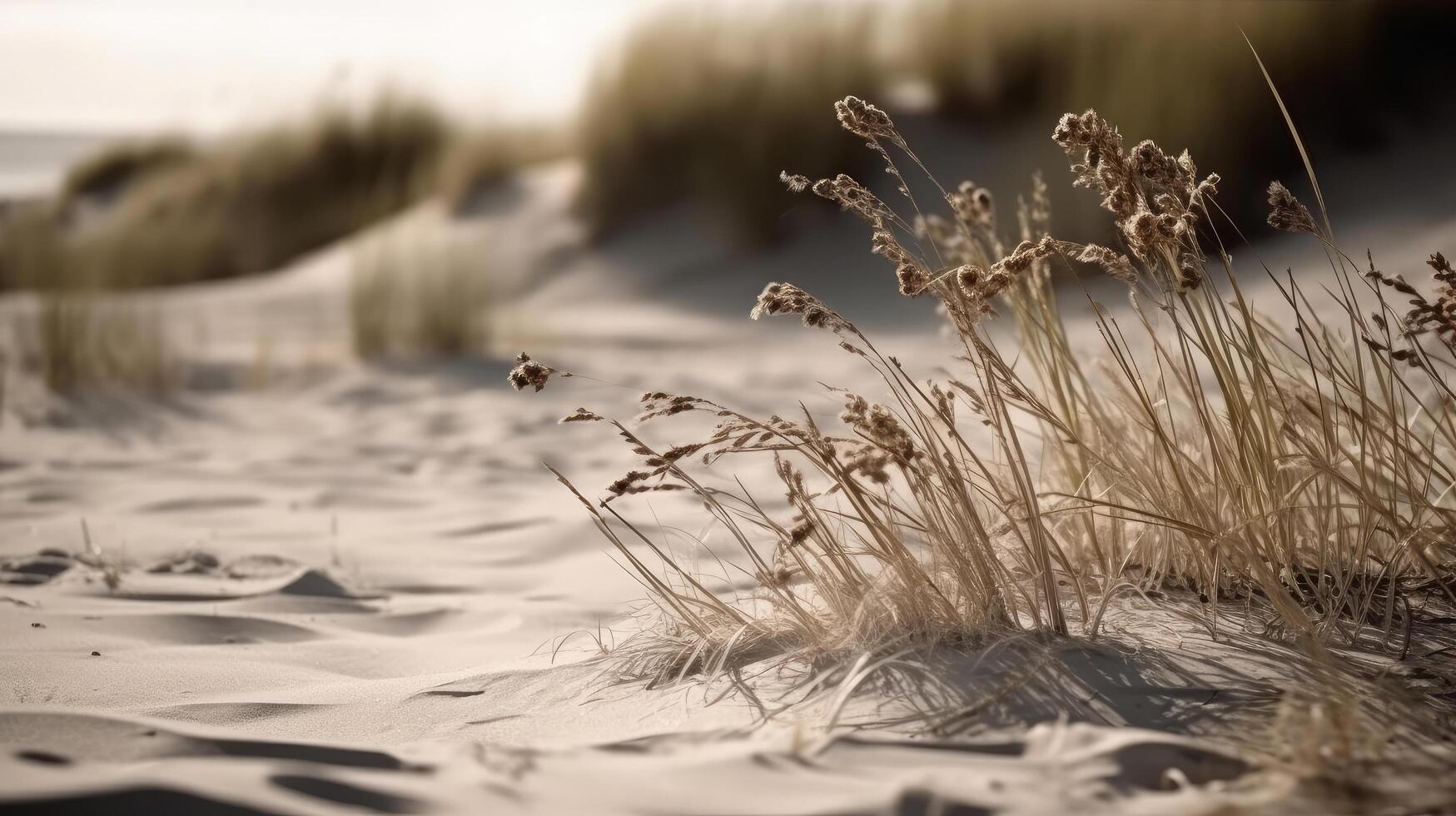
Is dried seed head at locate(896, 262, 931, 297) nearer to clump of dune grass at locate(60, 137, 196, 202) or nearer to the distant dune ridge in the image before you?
the distant dune ridge

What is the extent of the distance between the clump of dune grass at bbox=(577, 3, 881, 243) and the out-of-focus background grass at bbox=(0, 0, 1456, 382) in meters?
0.01

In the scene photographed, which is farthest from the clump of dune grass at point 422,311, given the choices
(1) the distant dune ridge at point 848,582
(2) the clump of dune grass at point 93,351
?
(1) the distant dune ridge at point 848,582

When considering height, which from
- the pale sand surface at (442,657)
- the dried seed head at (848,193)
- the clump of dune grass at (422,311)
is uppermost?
the clump of dune grass at (422,311)

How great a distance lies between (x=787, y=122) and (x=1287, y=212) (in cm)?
586

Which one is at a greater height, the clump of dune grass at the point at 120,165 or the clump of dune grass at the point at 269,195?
the clump of dune grass at the point at 120,165

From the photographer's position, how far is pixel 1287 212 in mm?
1561

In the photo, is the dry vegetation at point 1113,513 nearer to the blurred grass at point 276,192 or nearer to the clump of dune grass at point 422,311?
the clump of dune grass at point 422,311

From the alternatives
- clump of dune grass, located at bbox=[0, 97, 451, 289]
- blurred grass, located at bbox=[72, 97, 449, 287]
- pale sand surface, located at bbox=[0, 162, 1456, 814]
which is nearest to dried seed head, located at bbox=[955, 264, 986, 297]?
pale sand surface, located at bbox=[0, 162, 1456, 814]

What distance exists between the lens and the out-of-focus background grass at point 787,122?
5.71m

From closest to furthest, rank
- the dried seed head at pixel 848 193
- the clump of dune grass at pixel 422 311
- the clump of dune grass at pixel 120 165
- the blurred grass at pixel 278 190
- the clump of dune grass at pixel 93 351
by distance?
the dried seed head at pixel 848 193 → the clump of dune grass at pixel 93 351 → the clump of dune grass at pixel 422 311 → the blurred grass at pixel 278 190 → the clump of dune grass at pixel 120 165

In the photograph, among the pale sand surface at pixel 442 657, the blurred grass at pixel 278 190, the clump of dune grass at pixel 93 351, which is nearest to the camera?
the pale sand surface at pixel 442 657

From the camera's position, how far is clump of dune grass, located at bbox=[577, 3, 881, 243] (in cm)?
711

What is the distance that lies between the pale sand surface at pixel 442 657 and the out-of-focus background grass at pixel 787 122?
4.07 feet

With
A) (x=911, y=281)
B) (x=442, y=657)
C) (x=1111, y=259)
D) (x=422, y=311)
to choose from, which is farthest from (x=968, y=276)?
(x=422, y=311)
